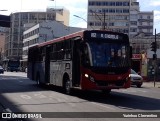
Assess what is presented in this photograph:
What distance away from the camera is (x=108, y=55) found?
17.9m

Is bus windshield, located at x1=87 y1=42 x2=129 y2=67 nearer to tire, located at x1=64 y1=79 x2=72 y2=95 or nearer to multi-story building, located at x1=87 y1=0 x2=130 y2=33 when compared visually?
tire, located at x1=64 y1=79 x2=72 y2=95

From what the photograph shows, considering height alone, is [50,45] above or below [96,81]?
above

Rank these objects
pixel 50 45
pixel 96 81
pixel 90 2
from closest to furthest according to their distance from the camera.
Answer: pixel 96 81
pixel 50 45
pixel 90 2

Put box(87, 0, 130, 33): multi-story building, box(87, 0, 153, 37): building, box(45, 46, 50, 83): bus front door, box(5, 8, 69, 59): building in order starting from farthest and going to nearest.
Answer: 1. box(5, 8, 69, 59): building
2. box(87, 0, 153, 37): building
3. box(87, 0, 130, 33): multi-story building
4. box(45, 46, 50, 83): bus front door

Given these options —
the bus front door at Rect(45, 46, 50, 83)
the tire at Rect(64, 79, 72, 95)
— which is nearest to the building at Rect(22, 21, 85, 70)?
the bus front door at Rect(45, 46, 50, 83)

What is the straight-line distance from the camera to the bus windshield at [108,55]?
17703 mm

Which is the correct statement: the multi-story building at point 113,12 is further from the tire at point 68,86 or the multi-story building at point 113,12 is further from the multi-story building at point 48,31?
the tire at point 68,86

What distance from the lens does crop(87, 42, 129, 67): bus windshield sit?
1770 cm

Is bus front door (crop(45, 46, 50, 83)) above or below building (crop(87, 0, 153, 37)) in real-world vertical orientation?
below

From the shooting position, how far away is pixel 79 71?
1839cm

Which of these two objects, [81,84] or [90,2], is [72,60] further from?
[90,2]

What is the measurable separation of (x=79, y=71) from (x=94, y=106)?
3478mm

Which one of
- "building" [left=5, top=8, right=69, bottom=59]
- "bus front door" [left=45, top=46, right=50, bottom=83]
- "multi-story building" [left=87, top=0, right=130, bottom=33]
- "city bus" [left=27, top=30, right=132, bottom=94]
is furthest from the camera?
"building" [left=5, top=8, right=69, bottom=59]

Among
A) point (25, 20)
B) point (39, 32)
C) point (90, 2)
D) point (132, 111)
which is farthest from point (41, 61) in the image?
point (25, 20)
